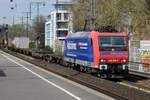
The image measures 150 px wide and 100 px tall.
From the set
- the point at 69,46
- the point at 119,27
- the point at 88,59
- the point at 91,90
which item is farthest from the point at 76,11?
the point at 91,90

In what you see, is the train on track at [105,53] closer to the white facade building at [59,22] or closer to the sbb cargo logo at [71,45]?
the sbb cargo logo at [71,45]

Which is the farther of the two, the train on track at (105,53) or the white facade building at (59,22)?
the white facade building at (59,22)

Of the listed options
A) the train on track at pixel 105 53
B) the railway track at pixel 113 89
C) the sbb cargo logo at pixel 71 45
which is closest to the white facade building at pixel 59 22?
the sbb cargo logo at pixel 71 45

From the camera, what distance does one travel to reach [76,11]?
85000mm

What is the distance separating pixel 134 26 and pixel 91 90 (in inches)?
1438

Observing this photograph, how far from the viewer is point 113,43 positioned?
32.7m

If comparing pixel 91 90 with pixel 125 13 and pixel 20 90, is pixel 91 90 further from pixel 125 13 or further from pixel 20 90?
pixel 125 13

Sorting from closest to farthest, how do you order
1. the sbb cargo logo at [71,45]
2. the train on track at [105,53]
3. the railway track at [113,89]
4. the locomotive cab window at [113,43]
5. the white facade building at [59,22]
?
the railway track at [113,89] < the train on track at [105,53] < the locomotive cab window at [113,43] < the sbb cargo logo at [71,45] < the white facade building at [59,22]

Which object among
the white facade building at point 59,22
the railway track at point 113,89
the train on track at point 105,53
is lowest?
the railway track at point 113,89

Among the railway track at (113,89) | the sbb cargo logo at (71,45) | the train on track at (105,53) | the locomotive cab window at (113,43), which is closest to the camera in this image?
the railway track at (113,89)

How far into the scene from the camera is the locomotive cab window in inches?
Answer: 1276

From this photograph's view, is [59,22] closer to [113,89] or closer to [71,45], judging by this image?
[71,45]

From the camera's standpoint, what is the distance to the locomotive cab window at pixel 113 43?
32.4 metres

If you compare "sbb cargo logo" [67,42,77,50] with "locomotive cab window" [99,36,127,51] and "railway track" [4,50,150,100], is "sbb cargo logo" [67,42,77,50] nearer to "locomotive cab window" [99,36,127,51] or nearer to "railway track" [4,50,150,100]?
"railway track" [4,50,150,100]
